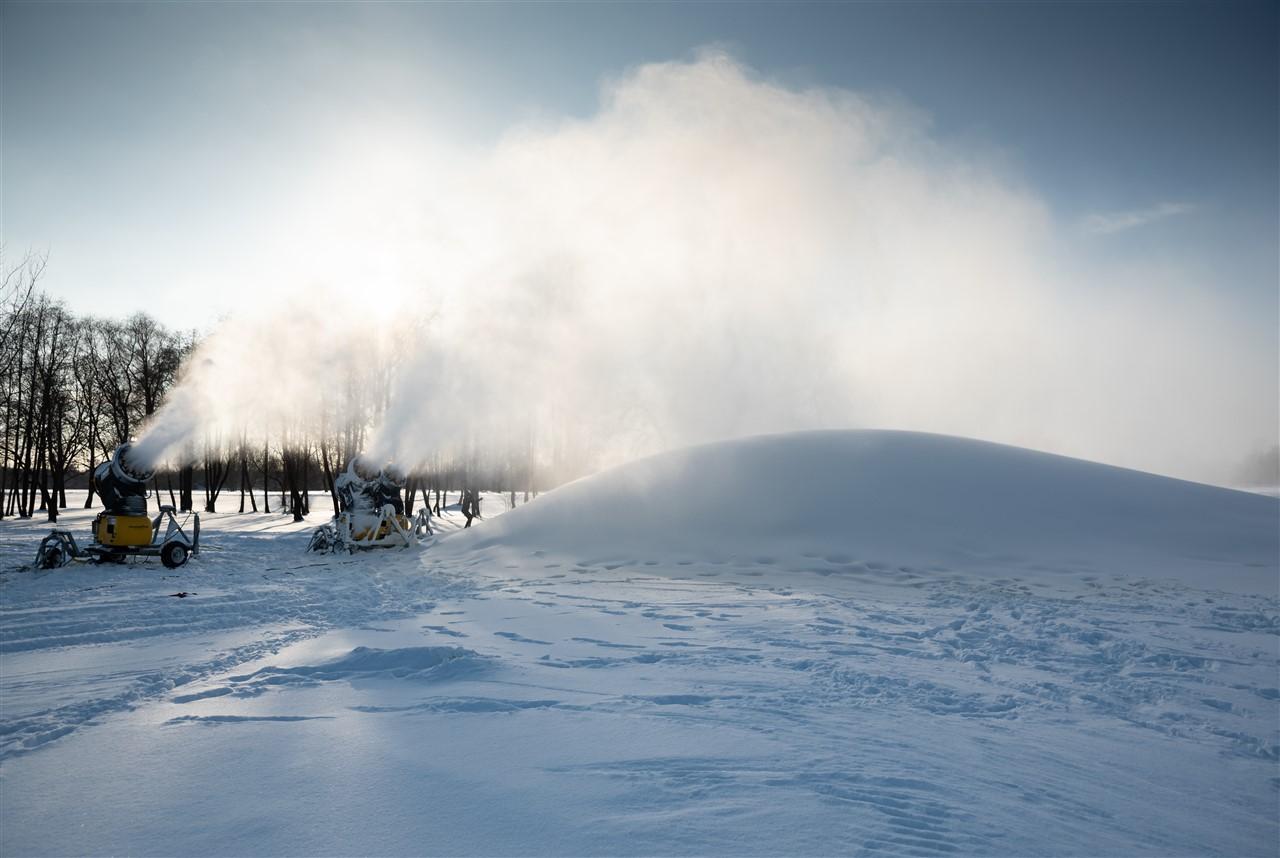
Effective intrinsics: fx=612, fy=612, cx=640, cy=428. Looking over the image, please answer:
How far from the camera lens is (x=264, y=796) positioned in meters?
3.20

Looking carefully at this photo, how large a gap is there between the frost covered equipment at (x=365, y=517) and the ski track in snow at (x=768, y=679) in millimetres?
6569

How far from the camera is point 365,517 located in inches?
703

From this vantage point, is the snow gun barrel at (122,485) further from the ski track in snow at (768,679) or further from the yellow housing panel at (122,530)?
the ski track in snow at (768,679)

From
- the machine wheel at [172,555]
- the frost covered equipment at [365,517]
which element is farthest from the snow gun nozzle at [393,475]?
the machine wheel at [172,555]

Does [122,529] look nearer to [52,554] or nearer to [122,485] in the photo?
[122,485]

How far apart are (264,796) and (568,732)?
1.75 m

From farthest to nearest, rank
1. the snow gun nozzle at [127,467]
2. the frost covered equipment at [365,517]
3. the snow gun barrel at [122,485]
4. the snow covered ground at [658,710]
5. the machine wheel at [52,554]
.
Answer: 1. the frost covered equipment at [365,517]
2. the snow gun nozzle at [127,467]
3. the snow gun barrel at [122,485]
4. the machine wheel at [52,554]
5. the snow covered ground at [658,710]

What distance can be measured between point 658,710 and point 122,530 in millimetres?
14909

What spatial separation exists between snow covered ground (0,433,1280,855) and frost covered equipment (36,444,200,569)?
4.17 feet

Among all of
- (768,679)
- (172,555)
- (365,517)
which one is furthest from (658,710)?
(365,517)

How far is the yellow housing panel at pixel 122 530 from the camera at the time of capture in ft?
44.6

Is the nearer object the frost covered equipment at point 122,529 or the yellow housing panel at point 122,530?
the frost covered equipment at point 122,529

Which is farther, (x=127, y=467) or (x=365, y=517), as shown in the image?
(x=365, y=517)

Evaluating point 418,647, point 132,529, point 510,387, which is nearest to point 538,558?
point 418,647
